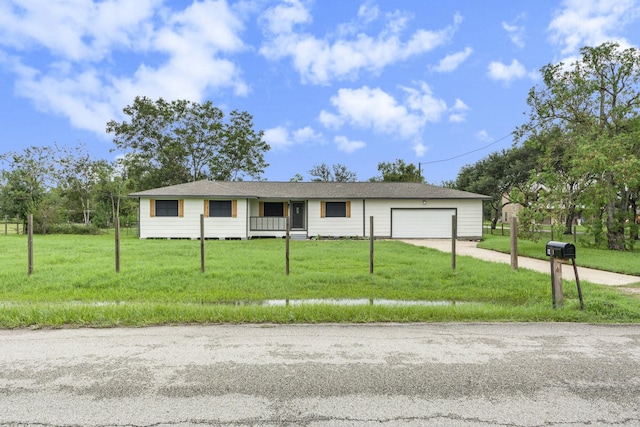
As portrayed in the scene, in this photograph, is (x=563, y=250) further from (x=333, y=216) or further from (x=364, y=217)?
(x=333, y=216)

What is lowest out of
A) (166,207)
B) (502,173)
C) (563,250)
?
(563,250)

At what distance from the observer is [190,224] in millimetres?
19750

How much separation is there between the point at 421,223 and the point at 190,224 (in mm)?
12494

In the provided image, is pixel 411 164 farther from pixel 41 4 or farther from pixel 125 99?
pixel 41 4

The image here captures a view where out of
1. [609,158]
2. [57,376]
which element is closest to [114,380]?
[57,376]

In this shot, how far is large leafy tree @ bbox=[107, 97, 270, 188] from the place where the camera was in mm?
33500

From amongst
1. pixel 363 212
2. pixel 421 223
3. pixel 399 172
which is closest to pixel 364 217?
pixel 363 212

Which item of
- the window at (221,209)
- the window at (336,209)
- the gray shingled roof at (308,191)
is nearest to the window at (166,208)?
the gray shingled roof at (308,191)

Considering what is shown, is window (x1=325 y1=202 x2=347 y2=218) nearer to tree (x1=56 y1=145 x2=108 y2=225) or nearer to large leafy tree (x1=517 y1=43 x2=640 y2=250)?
large leafy tree (x1=517 y1=43 x2=640 y2=250)

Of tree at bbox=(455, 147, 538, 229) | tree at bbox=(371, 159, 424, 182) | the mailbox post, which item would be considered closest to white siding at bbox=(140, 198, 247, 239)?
the mailbox post

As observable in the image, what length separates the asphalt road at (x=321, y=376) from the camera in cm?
246

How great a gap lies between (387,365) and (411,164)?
4171cm

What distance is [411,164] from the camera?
A: 43250 millimetres

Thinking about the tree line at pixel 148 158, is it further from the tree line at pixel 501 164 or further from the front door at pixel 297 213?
the front door at pixel 297 213
